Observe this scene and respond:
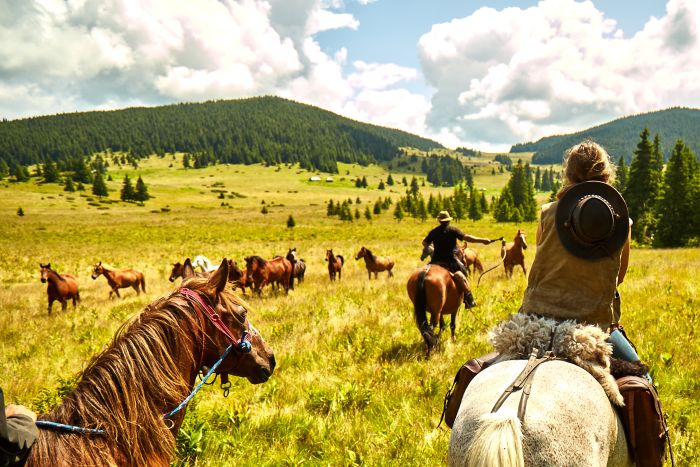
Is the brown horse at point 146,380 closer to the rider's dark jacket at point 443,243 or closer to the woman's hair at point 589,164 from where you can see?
the woman's hair at point 589,164

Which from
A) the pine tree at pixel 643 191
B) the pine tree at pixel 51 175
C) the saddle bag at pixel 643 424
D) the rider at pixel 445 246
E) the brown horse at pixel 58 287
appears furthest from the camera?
the pine tree at pixel 51 175

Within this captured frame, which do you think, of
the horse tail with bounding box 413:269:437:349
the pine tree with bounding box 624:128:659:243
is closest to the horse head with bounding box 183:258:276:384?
the horse tail with bounding box 413:269:437:349

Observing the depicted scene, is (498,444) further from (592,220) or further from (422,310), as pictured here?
(422,310)

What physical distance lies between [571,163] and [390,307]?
9139mm

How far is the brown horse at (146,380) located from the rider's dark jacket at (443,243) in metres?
6.16

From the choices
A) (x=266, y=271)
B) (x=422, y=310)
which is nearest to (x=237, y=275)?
(x=266, y=271)

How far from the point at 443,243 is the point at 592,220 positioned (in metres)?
5.80

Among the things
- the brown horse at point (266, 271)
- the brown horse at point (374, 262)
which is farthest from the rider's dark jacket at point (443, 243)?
the brown horse at point (374, 262)

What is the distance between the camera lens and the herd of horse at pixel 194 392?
2096 millimetres

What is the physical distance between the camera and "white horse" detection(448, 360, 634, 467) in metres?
2.00

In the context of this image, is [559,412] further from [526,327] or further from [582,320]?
[582,320]

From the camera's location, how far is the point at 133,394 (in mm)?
2535

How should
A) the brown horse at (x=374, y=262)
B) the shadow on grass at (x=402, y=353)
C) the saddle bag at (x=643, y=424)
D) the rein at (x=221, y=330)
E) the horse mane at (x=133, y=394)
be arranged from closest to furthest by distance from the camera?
the horse mane at (x=133, y=394) → the saddle bag at (x=643, y=424) → the rein at (x=221, y=330) → the shadow on grass at (x=402, y=353) → the brown horse at (x=374, y=262)

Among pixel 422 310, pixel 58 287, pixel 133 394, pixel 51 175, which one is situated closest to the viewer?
pixel 133 394
